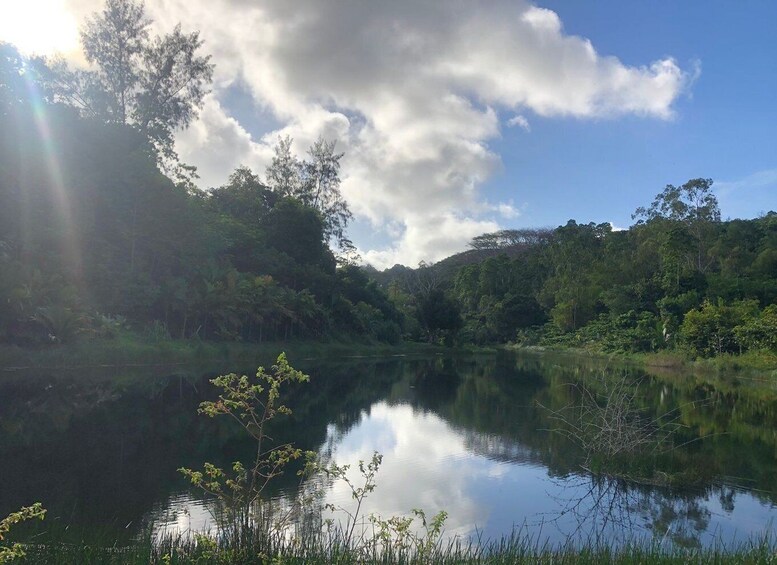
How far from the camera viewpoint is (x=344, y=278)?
51188 millimetres

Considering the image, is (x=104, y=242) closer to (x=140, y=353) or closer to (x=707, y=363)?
(x=140, y=353)

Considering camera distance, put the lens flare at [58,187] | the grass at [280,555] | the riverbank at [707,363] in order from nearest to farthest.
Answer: the grass at [280,555]
the lens flare at [58,187]
the riverbank at [707,363]

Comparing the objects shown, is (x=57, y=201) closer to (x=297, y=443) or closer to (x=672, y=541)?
(x=297, y=443)

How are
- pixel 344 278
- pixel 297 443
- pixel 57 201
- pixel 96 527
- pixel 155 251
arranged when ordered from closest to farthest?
pixel 96 527 → pixel 297 443 → pixel 57 201 → pixel 155 251 → pixel 344 278

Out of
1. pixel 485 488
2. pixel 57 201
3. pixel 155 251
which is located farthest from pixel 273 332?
pixel 485 488

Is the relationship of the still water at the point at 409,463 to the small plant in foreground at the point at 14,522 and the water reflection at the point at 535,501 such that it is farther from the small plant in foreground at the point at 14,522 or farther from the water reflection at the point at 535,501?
the small plant in foreground at the point at 14,522

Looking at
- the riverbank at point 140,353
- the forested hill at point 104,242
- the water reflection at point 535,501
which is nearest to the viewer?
the water reflection at point 535,501

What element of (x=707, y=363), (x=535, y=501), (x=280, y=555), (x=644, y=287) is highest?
(x=644, y=287)

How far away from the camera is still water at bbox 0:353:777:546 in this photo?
717cm

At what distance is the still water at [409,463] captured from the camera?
717 centimetres

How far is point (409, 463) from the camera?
1087cm

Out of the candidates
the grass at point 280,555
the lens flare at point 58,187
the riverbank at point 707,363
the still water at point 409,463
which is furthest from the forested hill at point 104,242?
the riverbank at point 707,363

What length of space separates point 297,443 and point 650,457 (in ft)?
21.6

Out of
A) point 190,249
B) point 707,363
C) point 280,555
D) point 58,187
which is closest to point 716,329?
point 707,363
